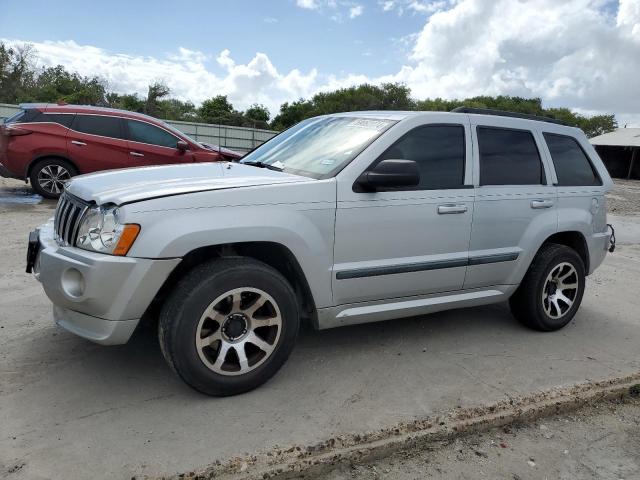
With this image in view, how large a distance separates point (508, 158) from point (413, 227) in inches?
46.8

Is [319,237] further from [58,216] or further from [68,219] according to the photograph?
[58,216]

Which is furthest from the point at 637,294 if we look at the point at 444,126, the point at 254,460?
the point at 254,460

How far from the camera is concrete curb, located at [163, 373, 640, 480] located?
253 cm

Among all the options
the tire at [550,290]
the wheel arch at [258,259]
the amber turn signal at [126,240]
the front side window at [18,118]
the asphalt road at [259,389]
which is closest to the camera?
the asphalt road at [259,389]

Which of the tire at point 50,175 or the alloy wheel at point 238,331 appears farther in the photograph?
the tire at point 50,175

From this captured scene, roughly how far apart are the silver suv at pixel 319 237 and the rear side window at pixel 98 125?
619 cm

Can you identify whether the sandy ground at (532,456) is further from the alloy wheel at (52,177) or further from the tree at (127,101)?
the tree at (127,101)

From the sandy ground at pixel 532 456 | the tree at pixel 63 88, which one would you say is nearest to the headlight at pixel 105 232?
the sandy ground at pixel 532 456

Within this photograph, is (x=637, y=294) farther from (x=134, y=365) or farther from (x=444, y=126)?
(x=134, y=365)

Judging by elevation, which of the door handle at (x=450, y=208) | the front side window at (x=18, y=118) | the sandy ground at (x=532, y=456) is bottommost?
the sandy ground at (x=532, y=456)

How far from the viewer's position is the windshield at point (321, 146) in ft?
11.8

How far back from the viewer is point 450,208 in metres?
3.82

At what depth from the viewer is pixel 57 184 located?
31.7ft

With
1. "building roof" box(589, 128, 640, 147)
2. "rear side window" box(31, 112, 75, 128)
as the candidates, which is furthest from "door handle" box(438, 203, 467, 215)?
"building roof" box(589, 128, 640, 147)
